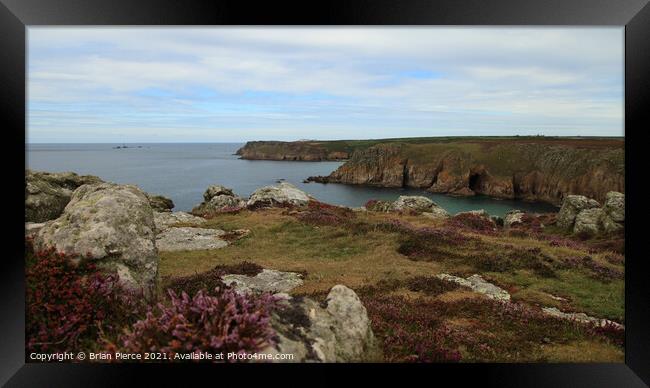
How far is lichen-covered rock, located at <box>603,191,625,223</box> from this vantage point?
25828 millimetres

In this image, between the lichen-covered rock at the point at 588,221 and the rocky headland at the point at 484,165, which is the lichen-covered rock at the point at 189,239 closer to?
the lichen-covered rock at the point at 588,221

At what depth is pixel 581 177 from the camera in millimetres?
59188

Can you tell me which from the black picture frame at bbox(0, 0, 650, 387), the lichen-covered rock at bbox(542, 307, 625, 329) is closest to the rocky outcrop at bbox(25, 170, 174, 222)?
the black picture frame at bbox(0, 0, 650, 387)

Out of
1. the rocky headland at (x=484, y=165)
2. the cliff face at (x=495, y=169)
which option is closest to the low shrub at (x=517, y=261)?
the rocky headland at (x=484, y=165)

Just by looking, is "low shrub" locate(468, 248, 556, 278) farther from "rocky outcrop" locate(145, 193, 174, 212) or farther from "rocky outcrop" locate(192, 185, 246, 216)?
"rocky outcrop" locate(145, 193, 174, 212)

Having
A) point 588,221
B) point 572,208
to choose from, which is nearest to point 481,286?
point 588,221

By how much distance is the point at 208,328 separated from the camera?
22.8 feet

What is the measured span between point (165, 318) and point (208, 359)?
1065mm

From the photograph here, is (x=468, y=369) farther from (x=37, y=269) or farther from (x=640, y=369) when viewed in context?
(x=37, y=269)

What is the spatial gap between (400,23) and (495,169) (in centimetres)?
6954

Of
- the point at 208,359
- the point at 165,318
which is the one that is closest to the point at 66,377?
the point at 165,318

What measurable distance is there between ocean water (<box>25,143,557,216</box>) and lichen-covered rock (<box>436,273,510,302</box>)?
18.3 meters

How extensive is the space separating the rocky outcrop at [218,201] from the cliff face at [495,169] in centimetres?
4315

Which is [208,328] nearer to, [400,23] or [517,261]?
[400,23]
